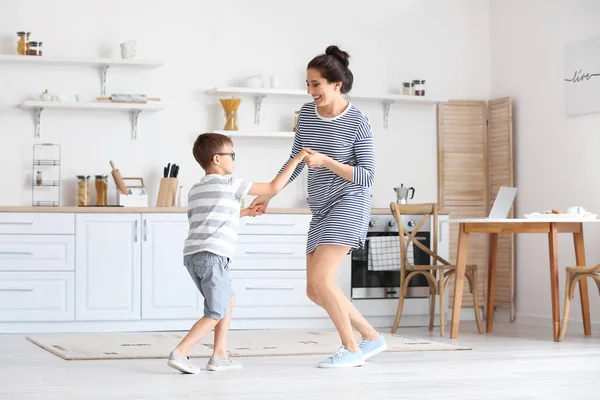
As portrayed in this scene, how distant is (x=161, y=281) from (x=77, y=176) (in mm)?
941

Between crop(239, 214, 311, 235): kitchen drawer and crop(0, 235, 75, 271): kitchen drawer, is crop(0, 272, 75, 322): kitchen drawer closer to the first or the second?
crop(0, 235, 75, 271): kitchen drawer

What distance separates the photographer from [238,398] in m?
3.21

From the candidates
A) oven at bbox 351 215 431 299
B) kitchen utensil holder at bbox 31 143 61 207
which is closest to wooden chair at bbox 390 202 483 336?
oven at bbox 351 215 431 299

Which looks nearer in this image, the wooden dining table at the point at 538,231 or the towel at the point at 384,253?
the wooden dining table at the point at 538,231

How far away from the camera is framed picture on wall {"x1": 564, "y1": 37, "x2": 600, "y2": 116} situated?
6180 mm

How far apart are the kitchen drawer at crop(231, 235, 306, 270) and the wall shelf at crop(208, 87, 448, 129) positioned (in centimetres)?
103

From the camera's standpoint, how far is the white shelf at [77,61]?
21.0 ft

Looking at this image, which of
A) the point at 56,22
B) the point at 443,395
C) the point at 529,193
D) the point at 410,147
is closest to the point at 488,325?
the point at 529,193

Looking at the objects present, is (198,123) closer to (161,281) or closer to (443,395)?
(161,281)

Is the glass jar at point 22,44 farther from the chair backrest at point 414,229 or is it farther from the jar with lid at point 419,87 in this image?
the jar with lid at point 419,87

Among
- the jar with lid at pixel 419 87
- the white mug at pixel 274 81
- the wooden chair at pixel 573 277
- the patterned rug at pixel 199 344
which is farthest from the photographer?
the jar with lid at pixel 419 87

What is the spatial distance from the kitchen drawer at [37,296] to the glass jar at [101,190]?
65 cm

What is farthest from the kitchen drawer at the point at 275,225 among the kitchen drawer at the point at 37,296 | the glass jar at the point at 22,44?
the glass jar at the point at 22,44

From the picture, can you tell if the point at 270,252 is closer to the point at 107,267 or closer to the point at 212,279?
the point at 107,267
